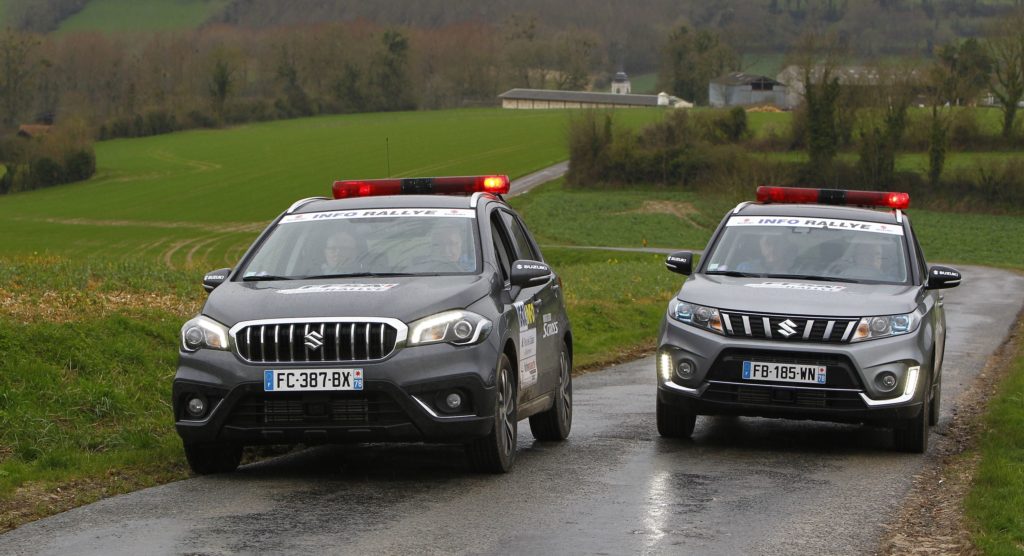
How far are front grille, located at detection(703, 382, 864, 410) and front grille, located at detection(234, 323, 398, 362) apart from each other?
10.0 ft

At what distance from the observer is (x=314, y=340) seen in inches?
338

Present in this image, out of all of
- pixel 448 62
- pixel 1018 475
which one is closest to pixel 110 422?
pixel 1018 475

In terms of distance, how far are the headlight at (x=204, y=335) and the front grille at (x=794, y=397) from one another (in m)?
3.69

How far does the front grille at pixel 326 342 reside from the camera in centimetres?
859

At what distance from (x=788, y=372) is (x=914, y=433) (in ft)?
3.51

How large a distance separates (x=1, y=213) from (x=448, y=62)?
9968 centimetres

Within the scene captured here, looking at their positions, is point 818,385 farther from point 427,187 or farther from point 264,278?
point 264,278

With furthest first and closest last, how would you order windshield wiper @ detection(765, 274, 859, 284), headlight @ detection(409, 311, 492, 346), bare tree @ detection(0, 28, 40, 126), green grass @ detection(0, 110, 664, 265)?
1. bare tree @ detection(0, 28, 40, 126)
2. green grass @ detection(0, 110, 664, 265)
3. windshield wiper @ detection(765, 274, 859, 284)
4. headlight @ detection(409, 311, 492, 346)

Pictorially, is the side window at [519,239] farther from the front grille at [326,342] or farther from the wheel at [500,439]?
the front grille at [326,342]

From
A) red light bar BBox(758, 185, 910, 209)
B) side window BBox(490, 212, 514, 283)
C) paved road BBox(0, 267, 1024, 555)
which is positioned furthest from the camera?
A: red light bar BBox(758, 185, 910, 209)

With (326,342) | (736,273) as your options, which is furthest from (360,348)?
(736,273)

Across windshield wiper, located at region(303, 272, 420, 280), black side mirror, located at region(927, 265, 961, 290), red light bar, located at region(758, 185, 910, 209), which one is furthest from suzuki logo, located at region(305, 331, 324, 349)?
red light bar, located at region(758, 185, 910, 209)

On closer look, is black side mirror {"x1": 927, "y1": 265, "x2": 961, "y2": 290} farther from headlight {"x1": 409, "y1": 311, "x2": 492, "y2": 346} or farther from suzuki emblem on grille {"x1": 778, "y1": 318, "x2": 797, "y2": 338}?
headlight {"x1": 409, "y1": 311, "x2": 492, "y2": 346}

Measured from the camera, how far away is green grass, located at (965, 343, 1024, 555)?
7.47m
